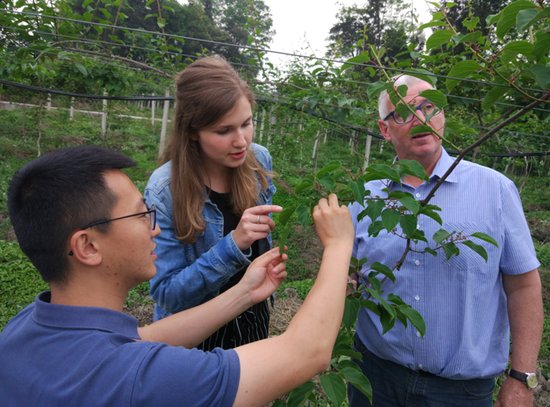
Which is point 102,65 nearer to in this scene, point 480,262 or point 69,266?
point 69,266

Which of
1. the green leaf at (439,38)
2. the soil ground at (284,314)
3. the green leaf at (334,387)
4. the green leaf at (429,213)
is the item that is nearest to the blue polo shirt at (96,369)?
the green leaf at (334,387)

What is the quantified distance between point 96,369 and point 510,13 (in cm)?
121

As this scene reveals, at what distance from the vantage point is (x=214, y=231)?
1.47m

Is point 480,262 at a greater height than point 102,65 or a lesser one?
lesser

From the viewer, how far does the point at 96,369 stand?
2.25ft

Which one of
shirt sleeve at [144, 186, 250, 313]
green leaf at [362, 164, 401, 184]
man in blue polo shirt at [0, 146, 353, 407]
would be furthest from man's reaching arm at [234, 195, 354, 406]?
shirt sleeve at [144, 186, 250, 313]

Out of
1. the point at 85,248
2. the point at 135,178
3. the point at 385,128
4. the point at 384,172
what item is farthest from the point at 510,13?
the point at 135,178

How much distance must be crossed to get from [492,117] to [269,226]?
167 inches

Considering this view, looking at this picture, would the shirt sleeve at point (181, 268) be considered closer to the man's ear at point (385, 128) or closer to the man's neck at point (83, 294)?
the man's neck at point (83, 294)

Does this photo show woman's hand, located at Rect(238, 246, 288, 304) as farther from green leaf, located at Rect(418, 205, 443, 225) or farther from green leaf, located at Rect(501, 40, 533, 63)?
green leaf, located at Rect(501, 40, 533, 63)

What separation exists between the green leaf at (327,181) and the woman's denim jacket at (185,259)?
0.47m

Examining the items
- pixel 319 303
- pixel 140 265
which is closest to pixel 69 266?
pixel 140 265

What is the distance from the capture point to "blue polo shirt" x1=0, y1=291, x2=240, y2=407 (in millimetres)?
674

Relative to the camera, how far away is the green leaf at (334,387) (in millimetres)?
937
